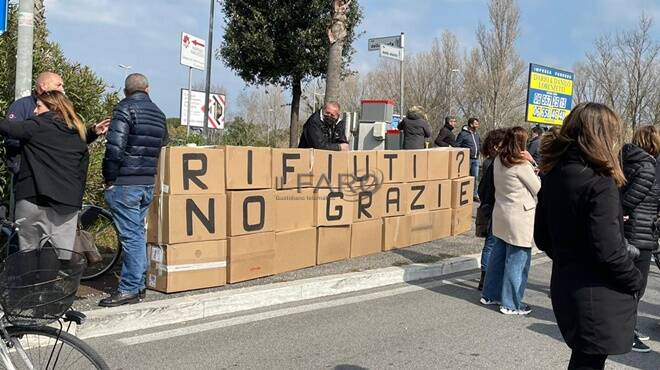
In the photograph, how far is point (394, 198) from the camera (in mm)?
8234

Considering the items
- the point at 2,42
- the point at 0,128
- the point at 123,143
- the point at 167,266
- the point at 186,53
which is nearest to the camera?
the point at 0,128

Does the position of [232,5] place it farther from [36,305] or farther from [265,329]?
[36,305]

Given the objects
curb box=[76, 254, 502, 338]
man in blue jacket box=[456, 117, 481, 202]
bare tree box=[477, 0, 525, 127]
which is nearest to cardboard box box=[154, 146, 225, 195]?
curb box=[76, 254, 502, 338]

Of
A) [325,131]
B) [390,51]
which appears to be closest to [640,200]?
[325,131]

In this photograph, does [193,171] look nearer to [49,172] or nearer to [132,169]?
[132,169]

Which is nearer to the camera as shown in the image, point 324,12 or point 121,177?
point 121,177

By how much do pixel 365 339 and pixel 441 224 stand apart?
4641 mm

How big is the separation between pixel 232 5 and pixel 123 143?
472 inches

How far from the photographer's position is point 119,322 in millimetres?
4902

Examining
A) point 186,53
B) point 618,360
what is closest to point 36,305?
point 618,360

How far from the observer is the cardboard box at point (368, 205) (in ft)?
25.2

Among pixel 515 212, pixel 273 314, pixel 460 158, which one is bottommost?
pixel 273 314

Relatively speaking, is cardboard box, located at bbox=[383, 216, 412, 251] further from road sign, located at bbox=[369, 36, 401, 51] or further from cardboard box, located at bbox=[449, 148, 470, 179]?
road sign, located at bbox=[369, 36, 401, 51]

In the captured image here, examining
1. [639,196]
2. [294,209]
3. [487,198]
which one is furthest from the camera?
[294,209]
